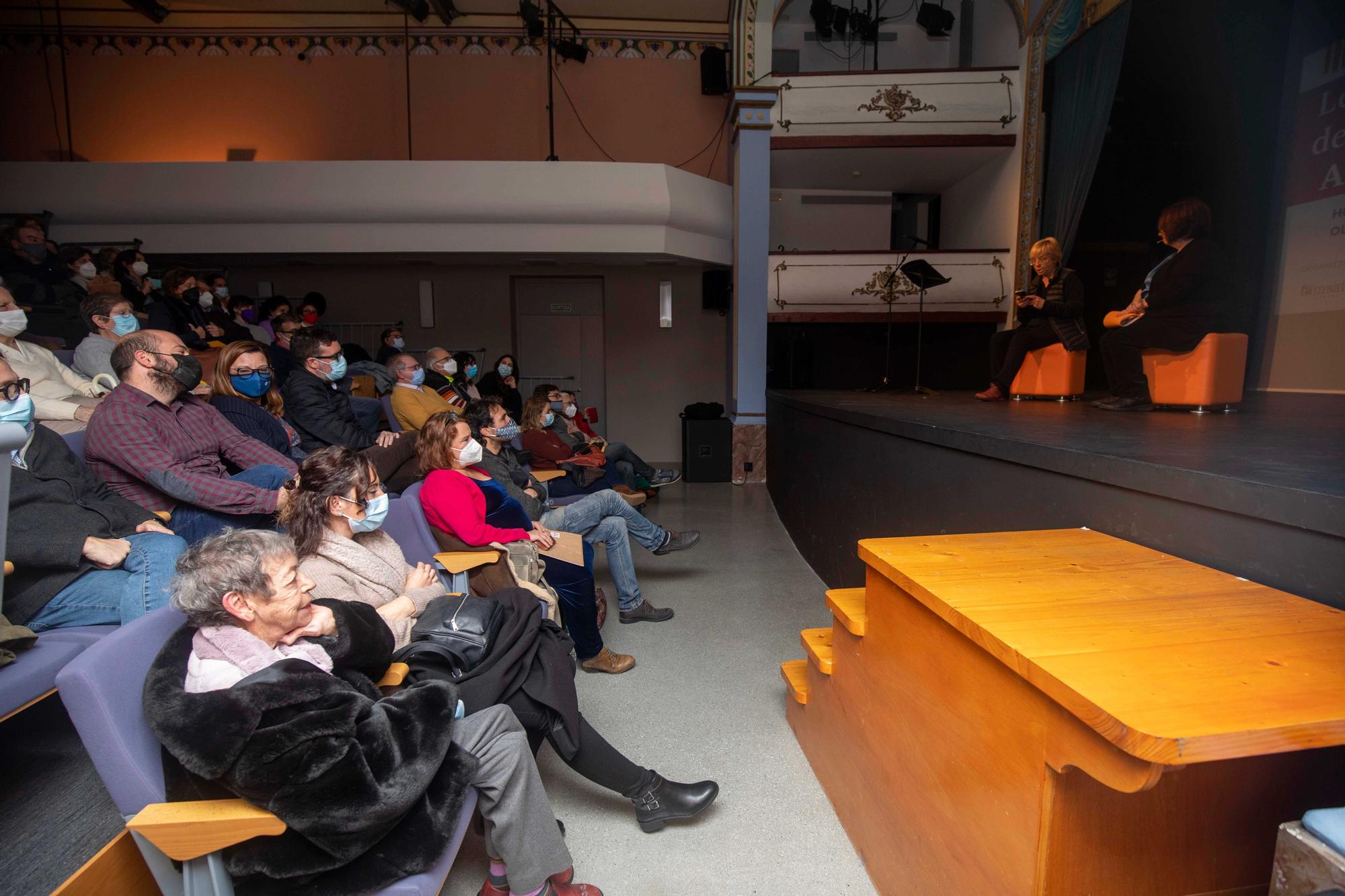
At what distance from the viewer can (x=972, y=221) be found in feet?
24.3

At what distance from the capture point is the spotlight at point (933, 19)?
23.7 ft

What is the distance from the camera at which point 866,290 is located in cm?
675

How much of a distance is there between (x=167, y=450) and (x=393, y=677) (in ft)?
4.21

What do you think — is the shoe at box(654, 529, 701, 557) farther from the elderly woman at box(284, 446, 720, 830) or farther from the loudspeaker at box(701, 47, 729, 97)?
the loudspeaker at box(701, 47, 729, 97)

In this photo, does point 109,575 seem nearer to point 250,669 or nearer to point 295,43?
point 250,669

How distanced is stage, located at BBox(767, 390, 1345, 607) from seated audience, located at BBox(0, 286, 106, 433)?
10.2 ft

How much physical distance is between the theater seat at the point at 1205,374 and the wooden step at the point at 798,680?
267 centimetres

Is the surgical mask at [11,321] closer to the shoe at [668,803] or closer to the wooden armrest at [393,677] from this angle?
the wooden armrest at [393,677]

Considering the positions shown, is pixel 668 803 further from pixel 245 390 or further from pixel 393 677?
pixel 245 390

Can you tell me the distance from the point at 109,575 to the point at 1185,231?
178 inches

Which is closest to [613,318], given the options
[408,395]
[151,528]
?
[408,395]

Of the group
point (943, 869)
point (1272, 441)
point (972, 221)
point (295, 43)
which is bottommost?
point (943, 869)

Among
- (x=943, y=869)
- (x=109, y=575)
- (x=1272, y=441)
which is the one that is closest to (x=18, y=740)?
(x=109, y=575)

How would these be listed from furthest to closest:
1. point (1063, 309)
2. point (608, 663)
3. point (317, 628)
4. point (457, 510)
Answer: point (1063, 309) < point (608, 663) < point (457, 510) < point (317, 628)
